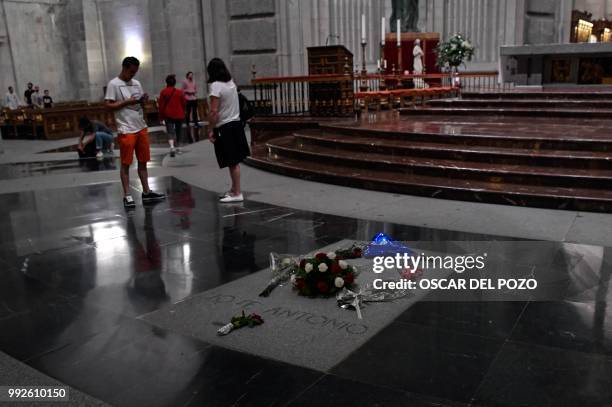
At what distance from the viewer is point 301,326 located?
12.6 ft

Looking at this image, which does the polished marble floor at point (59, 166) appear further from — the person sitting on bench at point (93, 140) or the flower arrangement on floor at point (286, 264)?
the flower arrangement on floor at point (286, 264)

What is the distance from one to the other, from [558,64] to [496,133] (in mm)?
6968

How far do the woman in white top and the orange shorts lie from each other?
0.94m

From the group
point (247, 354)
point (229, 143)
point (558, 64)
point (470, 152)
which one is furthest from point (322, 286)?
point (558, 64)

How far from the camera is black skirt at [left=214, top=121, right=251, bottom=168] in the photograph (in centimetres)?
767

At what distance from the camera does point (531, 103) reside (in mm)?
11969

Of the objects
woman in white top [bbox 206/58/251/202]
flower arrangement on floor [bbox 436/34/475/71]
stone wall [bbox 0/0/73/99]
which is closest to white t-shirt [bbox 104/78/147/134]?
woman in white top [bbox 206/58/251/202]

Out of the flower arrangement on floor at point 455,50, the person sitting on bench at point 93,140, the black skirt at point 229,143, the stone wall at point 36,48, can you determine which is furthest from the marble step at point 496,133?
the stone wall at point 36,48

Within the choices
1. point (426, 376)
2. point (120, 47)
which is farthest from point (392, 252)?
point (120, 47)

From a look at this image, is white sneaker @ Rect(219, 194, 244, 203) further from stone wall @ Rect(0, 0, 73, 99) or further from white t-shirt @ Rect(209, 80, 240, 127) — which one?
stone wall @ Rect(0, 0, 73, 99)

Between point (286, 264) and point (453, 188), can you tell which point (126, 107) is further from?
point (453, 188)

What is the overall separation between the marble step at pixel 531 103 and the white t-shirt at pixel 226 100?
6.87 m

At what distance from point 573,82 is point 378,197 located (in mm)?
9475

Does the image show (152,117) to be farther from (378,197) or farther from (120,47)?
(378,197)
